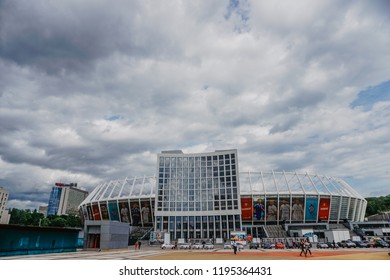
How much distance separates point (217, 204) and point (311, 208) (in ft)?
92.0

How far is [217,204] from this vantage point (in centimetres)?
7438

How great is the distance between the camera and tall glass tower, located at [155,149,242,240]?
239 feet

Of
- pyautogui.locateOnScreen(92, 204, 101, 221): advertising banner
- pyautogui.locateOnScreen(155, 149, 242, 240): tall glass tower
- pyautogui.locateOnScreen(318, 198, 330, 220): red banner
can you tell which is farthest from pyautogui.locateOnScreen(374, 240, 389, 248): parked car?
pyautogui.locateOnScreen(92, 204, 101, 221): advertising banner

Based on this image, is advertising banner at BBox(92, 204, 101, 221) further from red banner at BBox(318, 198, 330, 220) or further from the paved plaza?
red banner at BBox(318, 198, 330, 220)

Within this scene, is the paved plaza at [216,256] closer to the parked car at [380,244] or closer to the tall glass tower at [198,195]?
the parked car at [380,244]

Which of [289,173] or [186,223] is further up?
[289,173]

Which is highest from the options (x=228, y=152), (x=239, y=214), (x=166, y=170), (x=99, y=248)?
(x=228, y=152)

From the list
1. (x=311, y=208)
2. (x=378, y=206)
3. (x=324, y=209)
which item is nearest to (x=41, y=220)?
(x=311, y=208)

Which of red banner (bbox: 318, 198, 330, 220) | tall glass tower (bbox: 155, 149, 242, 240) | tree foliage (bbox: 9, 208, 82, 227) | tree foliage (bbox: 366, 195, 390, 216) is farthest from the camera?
tree foliage (bbox: 366, 195, 390, 216)

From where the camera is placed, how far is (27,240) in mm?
25016
